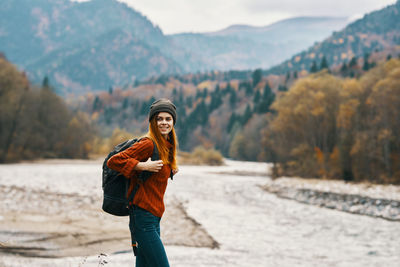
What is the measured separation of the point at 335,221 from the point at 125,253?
1042 centimetres

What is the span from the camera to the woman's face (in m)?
3.26

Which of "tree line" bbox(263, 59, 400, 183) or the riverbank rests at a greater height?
"tree line" bbox(263, 59, 400, 183)

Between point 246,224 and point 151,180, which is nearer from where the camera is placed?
point 151,180

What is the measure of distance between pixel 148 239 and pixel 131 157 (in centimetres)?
66

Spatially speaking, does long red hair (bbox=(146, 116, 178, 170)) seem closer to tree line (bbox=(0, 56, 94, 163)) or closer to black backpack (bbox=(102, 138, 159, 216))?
black backpack (bbox=(102, 138, 159, 216))

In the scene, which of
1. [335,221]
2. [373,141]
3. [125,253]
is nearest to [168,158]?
[125,253]

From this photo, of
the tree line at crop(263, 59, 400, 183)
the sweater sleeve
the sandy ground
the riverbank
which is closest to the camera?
the sweater sleeve

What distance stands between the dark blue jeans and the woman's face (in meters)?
0.68

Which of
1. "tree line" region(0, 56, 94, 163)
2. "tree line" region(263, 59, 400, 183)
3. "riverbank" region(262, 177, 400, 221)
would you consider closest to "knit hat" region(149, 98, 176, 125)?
"riverbank" region(262, 177, 400, 221)

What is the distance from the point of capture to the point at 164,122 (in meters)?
3.26

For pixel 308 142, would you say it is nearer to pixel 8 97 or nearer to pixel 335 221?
pixel 335 221

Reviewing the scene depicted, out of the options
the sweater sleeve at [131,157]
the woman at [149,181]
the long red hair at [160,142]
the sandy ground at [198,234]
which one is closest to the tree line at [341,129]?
the sandy ground at [198,234]

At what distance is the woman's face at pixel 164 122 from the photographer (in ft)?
10.7

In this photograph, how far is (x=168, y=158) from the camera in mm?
3357
